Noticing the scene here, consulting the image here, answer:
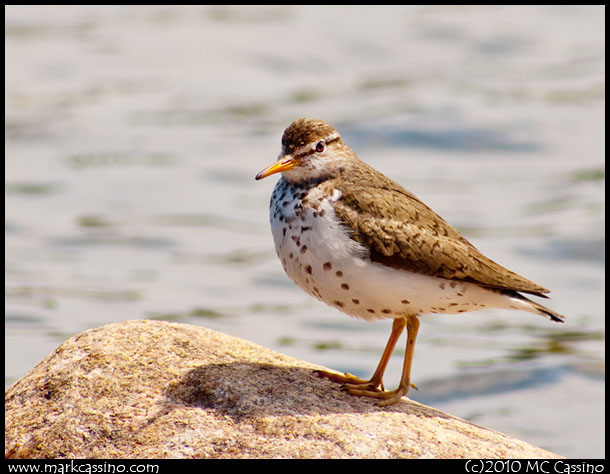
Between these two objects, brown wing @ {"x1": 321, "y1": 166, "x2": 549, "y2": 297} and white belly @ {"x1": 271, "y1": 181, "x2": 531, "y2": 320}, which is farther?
brown wing @ {"x1": 321, "y1": 166, "x2": 549, "y2": 297}

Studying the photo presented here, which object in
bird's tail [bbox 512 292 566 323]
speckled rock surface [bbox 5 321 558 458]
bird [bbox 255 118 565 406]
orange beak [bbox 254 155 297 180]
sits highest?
orange beak [bbox 254 155 297 180]

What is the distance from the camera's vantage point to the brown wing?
969cm

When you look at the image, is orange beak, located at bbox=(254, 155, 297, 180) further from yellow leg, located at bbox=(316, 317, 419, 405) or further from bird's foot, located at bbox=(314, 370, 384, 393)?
bird's foot, located at bbox=(314, 370, 384, 393)

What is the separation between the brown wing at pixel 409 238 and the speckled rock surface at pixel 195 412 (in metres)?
1.44

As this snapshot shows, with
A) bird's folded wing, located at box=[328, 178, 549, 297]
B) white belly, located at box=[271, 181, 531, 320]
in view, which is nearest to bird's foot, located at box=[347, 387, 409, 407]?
white belly, located at box=[271, 181, 531, 320]

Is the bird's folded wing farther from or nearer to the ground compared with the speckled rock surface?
farther from the ground

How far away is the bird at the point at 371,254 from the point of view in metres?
9.55

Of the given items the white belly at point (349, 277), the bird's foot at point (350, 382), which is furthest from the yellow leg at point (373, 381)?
the white belly at point (349, 277)

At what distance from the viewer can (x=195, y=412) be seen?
9.15 meters

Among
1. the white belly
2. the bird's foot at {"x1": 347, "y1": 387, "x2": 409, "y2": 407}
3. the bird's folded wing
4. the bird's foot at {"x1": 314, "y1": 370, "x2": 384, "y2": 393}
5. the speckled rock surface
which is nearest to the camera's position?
the speckled rock surface

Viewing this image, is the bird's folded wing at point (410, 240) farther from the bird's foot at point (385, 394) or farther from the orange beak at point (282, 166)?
the bird's foot at point (385, 394)

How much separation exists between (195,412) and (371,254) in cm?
225

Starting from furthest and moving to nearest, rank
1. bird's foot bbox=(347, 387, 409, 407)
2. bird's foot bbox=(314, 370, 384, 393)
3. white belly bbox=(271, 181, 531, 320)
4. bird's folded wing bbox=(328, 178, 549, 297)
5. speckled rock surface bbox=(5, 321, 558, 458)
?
bird's foot bbox=(314, 370, 384, 393)
bird's foot bbox=(347, 387, 409, 407)
bird's folded wing bbox=(328, 178, 549, 297)
white belly bbox=(271, 181, 531, 320)
speckled rock surface bbox=(5, 321, 558, 458)

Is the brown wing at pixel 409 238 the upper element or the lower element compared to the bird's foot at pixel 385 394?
upper
